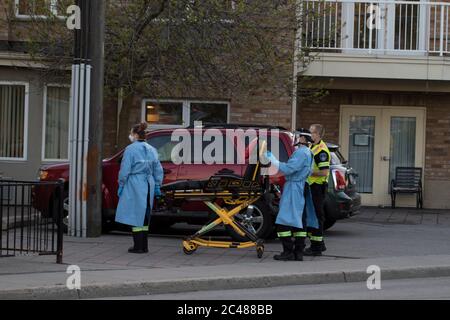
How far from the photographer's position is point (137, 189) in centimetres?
1123

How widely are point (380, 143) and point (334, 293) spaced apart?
472 inches

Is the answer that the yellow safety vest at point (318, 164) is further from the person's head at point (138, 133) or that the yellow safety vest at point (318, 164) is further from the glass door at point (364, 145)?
the glass door at point (364, 145)

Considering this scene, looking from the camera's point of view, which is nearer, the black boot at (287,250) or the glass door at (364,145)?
the black boot at (287,250)

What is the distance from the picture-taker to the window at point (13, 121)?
60.9 ft

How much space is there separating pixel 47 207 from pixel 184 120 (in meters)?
7.63

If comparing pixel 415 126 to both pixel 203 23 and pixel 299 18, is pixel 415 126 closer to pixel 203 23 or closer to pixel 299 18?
pixel 299 18

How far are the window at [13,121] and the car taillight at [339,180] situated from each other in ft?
27.6

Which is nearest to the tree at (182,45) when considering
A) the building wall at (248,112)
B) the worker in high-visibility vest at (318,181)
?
the building wall at (248,112)

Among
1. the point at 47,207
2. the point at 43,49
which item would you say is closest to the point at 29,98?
the point at 43,49

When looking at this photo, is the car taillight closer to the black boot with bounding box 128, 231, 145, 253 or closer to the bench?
the black boot with bounding box 128, 231, 145, 253

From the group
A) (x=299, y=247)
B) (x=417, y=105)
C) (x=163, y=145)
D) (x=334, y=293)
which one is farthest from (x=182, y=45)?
(x=417, y=105)

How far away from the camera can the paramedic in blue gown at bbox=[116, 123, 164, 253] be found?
11180mm

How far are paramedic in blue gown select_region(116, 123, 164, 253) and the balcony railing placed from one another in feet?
26.5

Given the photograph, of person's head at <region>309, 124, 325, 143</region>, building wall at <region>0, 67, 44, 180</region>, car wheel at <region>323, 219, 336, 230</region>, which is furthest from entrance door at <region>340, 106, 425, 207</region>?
person's head at <region>309, 124, 325, 143</region>
